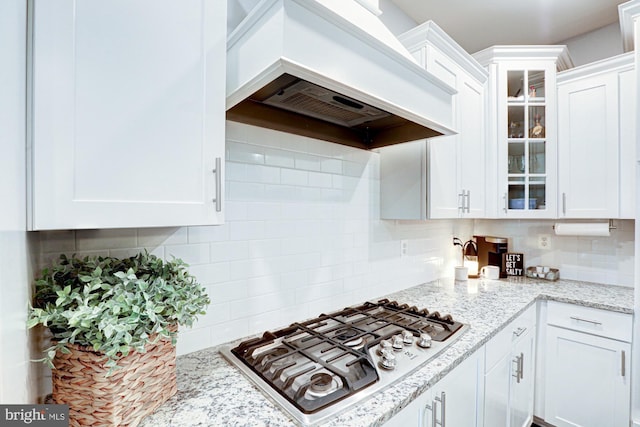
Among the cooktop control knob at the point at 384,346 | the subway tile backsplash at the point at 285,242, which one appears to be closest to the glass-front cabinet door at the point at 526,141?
the subway tile backsplash at the point at 285,242

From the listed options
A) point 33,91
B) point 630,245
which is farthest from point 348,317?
point 630,245

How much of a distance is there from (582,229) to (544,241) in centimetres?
38

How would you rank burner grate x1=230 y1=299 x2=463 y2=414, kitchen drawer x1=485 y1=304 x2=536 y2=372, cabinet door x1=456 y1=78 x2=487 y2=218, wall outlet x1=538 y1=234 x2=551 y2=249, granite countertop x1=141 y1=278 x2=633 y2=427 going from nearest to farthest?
granite countertop x1=141 y1=278 x2=633 y2=427 → burner grate x1=230 y1=299 x2=463 y2=414 → kitchen drawer x1=485 y1=304 x2=536 y2=372 → cabinet door x1=456 y1=78 x2=487 y2=218 → wall outlet x1=538 y1=234 x2=551 y2=249

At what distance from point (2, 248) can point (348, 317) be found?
1.35 m

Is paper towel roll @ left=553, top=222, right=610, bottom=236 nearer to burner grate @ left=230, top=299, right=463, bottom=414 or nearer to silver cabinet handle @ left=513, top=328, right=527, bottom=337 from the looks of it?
silver cabinet handle @ left=513, top=328, right=527, bottom=337

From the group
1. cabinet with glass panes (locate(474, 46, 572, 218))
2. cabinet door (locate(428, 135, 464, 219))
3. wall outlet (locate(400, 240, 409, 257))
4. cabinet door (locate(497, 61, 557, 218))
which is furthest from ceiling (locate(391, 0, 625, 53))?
wall outlet (locate(400, 240, 409, 257))

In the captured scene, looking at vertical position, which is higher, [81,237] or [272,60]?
[272,60]

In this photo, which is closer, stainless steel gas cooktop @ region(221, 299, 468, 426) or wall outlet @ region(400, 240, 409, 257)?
stainless steel gas cooktop @ region(221, 299, 468, 426)

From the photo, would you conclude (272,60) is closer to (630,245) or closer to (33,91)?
(33,91)

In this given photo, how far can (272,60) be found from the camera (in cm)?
86

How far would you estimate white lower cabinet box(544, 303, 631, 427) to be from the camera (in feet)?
5.93

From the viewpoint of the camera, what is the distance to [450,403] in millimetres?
1192

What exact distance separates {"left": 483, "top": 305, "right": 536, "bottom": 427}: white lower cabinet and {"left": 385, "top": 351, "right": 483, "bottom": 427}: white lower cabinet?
0.14 m

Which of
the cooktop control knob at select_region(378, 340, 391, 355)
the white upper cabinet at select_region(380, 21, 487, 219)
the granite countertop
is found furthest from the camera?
the white upper cabinet at select_region(380, 21, 487, 219)
